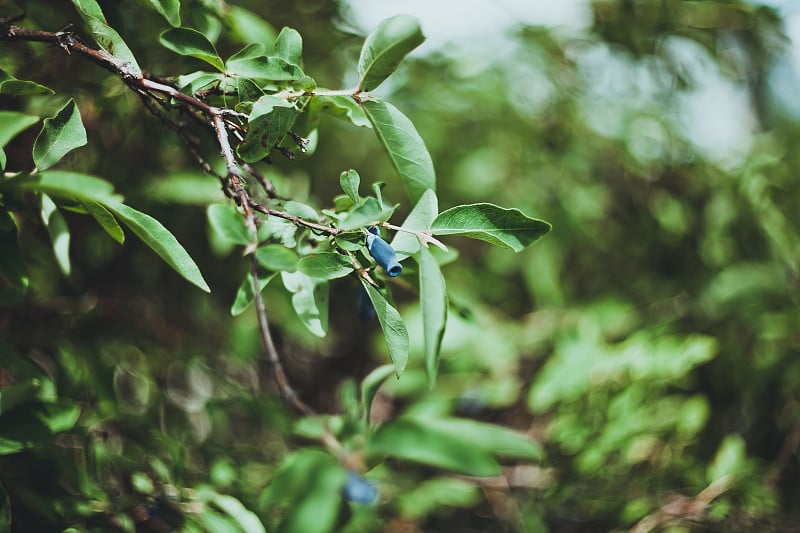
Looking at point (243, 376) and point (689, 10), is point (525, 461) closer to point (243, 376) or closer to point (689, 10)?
point (243, 376)

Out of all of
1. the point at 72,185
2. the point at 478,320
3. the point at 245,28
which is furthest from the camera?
the point at 478,320

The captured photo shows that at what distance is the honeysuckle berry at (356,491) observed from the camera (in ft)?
3.15

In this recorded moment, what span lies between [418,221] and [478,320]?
3.61 feet

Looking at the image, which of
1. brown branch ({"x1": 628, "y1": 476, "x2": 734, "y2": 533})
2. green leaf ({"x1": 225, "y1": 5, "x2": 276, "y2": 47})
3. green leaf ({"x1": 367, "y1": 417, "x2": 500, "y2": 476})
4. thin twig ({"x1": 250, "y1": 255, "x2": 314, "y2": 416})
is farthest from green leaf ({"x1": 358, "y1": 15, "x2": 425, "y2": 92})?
brown branch ({"x1": 628, "y1": 476, "x2": 734, "y2": 533})

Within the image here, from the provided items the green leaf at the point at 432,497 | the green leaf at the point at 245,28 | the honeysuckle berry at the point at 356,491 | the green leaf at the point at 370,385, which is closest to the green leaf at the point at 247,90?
the green leaf at the point at 245,28

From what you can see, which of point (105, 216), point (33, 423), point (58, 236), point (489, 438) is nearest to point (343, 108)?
point (105, 216)

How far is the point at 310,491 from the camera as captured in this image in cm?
80

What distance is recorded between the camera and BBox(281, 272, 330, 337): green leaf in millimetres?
646

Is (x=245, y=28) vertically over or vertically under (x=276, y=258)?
over

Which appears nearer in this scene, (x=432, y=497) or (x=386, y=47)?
(x=386, y=47)

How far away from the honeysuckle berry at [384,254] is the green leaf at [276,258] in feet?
0.29

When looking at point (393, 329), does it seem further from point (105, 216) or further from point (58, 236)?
point (58, 236)

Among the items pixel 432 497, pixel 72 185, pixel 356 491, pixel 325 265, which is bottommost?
pixel 432 497

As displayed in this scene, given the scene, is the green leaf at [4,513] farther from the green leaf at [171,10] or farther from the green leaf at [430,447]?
the green leaf at [171,10]
